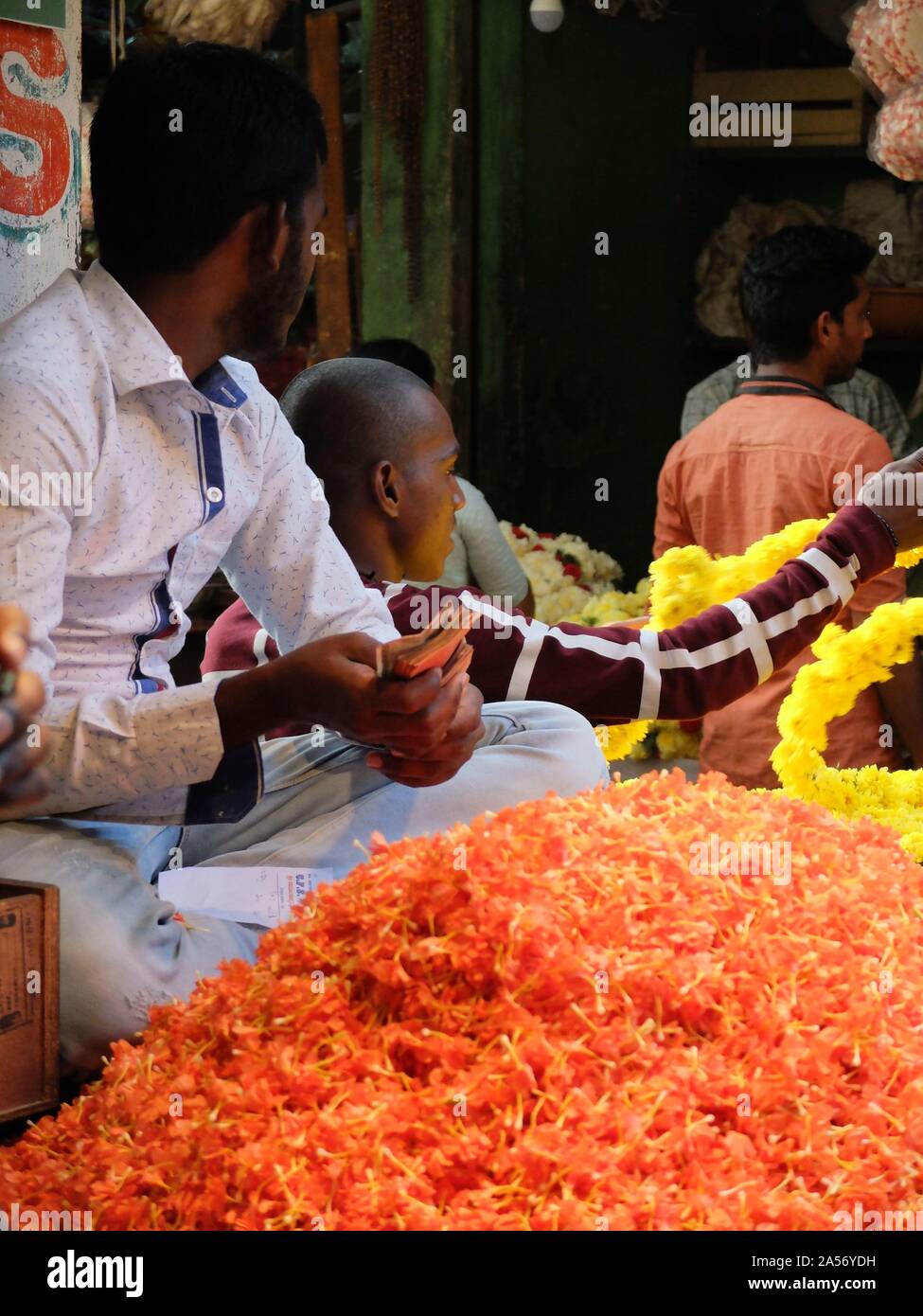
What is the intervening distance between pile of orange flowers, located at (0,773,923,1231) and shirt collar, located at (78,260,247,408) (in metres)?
0.69

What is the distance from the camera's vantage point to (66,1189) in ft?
4.90

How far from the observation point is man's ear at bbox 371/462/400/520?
259 centimetres

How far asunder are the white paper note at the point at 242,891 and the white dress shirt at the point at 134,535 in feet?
0.47

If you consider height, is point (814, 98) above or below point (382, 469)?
above

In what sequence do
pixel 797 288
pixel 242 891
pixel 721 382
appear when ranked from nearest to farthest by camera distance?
1. pixel 242 891
2. pixel 797 288
3. pixel 721 382

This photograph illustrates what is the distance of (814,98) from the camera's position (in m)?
5.53

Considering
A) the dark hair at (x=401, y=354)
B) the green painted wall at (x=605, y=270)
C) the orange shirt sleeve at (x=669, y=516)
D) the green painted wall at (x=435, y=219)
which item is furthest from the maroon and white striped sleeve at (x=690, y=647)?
the green painted wall at (x=605, y=270)

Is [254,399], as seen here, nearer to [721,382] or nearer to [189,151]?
[189,151]

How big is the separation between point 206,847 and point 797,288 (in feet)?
8.20

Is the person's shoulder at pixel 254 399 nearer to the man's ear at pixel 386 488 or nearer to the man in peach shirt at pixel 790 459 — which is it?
the man's ear at pixel 386 488

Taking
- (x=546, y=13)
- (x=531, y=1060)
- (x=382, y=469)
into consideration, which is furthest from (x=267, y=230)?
(x=546, y=13)

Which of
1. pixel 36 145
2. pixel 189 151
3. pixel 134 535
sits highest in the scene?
pixel 36 145

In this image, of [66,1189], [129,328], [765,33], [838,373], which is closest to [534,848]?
[66,1189]
